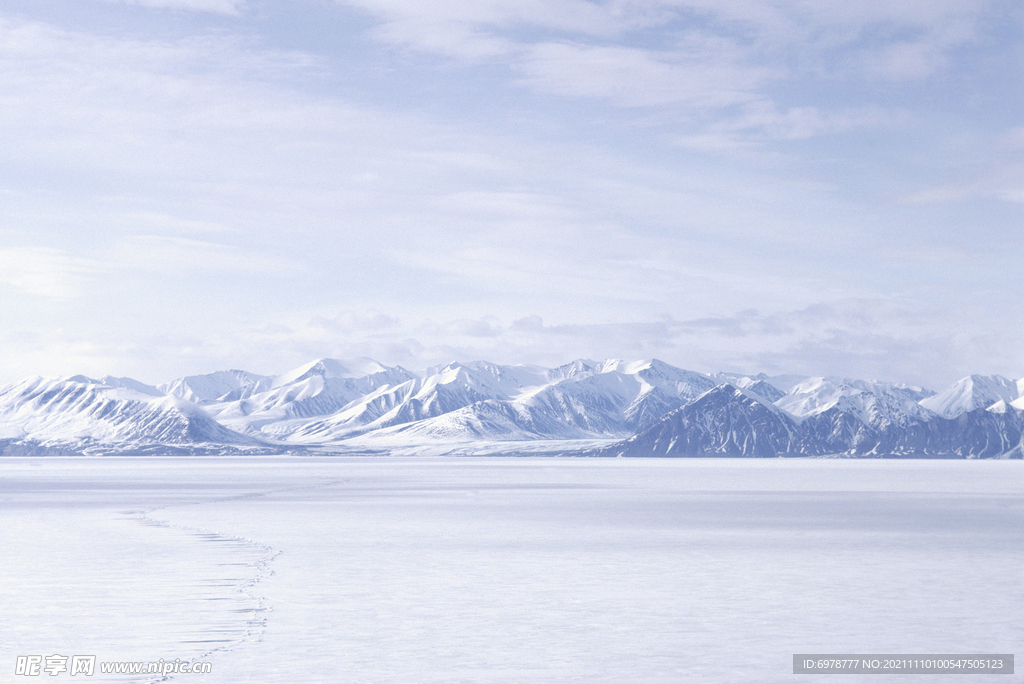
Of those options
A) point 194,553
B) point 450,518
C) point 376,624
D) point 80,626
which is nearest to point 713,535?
point 450,518

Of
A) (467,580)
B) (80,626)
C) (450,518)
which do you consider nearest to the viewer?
(80,626)

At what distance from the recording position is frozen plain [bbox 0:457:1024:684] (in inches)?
872

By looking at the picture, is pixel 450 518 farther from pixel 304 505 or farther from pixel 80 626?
pixel 80 626

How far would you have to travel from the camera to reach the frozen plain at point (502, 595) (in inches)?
872

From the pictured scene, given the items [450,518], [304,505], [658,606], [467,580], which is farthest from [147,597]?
[304,505]

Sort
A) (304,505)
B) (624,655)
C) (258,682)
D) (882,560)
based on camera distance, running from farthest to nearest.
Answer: (304,505), (882,560), (624,655), (258,682)

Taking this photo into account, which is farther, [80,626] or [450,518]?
[450,518]

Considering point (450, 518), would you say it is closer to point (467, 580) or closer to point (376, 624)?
point (467, 580)

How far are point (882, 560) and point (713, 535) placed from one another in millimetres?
12647

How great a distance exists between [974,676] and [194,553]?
28630mm

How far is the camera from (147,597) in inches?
1174

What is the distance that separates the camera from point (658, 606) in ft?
95.9

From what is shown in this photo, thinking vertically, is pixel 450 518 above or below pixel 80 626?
below

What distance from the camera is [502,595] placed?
31234 mm
